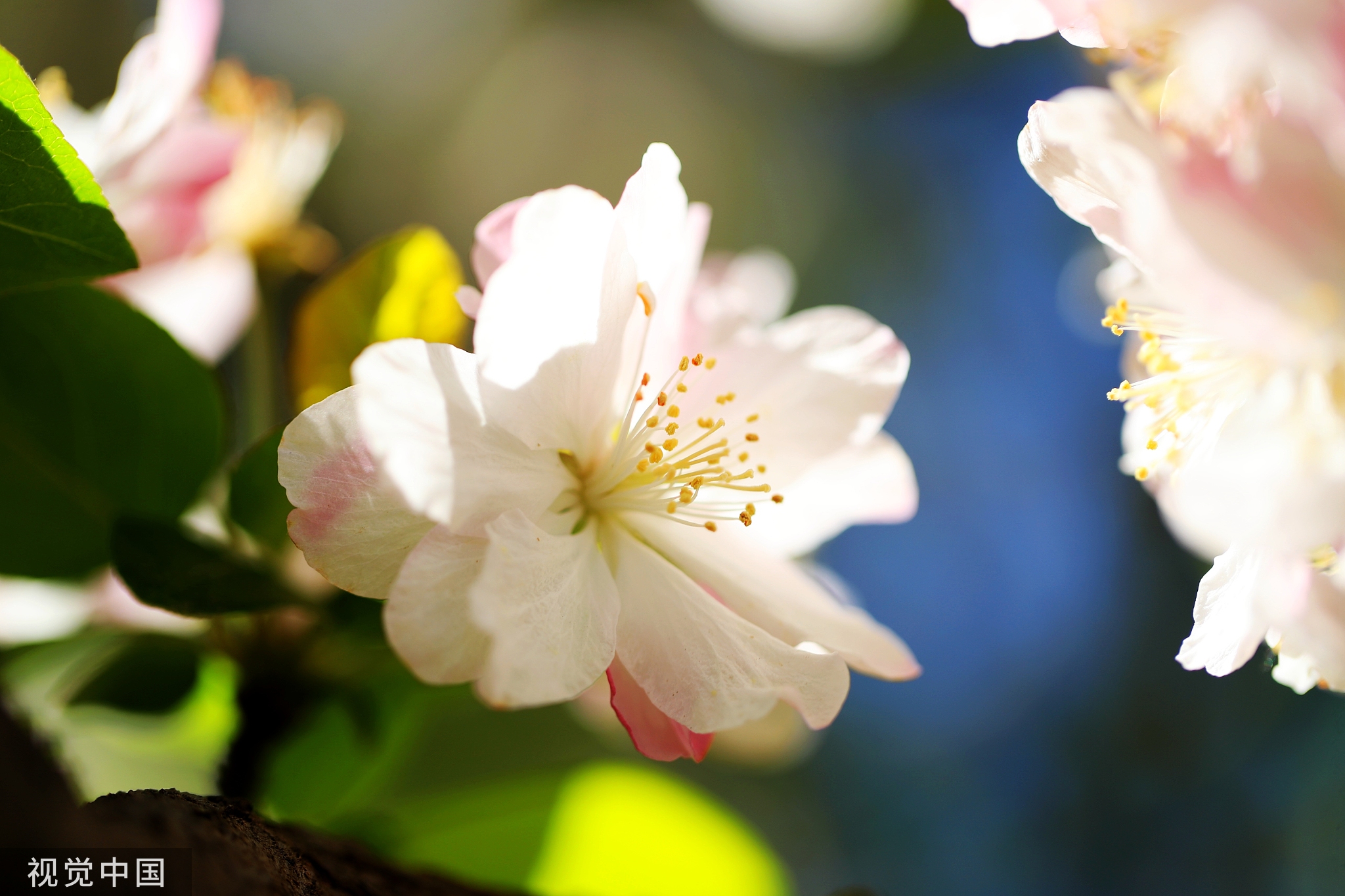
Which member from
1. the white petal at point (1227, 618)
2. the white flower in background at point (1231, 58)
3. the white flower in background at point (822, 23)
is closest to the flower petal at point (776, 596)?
the white petal at point (1227, 618)

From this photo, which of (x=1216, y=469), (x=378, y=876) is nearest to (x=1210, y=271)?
(x=1216, y=469)

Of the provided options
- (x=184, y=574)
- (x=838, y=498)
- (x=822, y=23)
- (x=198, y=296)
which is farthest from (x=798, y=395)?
(x=822, y=23)

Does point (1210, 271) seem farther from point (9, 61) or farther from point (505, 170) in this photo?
point (505, 170)

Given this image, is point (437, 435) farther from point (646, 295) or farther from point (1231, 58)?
point (1231, 58)

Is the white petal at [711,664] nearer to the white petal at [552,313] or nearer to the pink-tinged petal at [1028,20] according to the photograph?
the white petal at [552,313]

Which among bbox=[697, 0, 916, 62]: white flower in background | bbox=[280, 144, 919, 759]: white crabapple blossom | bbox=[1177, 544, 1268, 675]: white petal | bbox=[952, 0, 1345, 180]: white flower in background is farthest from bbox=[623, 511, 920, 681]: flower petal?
bbox=[697, 0, 916, 62]: white flower in background

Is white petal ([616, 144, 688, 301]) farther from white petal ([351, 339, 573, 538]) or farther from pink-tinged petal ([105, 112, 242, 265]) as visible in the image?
pink-tinged petal ([105, 112, 242, 265])
